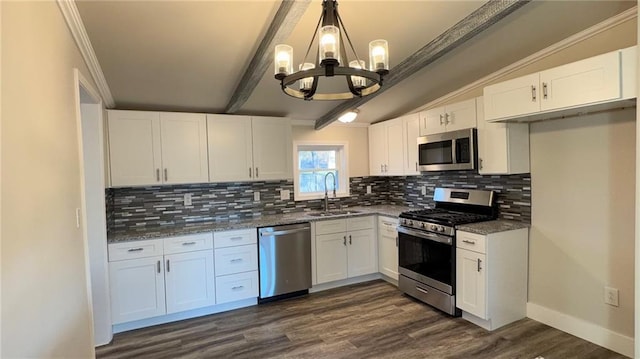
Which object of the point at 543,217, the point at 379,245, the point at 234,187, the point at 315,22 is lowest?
the point at 379,245

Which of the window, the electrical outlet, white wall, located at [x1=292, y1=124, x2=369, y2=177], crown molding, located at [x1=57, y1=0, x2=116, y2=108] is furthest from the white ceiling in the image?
the electrical outlet

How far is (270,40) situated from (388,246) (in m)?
2.81

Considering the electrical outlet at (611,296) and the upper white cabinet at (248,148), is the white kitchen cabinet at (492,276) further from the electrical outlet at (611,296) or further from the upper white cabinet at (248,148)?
the upper white cabinet at (248,148)

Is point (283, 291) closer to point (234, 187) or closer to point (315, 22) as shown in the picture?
point (234, 187)

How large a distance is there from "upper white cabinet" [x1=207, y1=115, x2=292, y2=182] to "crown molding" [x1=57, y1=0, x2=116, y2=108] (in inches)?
40.0

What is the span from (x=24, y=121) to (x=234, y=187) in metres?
2.86

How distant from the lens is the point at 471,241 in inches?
120

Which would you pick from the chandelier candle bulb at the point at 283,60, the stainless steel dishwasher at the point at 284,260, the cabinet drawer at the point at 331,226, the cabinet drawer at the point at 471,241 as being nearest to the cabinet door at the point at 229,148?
the stainless steel dishwasher at the point at 284,260

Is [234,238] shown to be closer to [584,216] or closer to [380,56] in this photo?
[380,56]

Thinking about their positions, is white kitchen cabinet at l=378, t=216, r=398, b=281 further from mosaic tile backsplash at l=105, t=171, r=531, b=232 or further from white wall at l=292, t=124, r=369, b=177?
white wall at l=292, t=124, r=369, b=177

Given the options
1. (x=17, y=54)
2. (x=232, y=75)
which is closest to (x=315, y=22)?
(x=232, y=75)

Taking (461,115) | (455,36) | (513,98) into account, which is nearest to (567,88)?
(513,98)

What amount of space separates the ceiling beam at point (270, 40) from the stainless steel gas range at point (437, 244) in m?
2.15

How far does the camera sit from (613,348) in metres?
2.64
